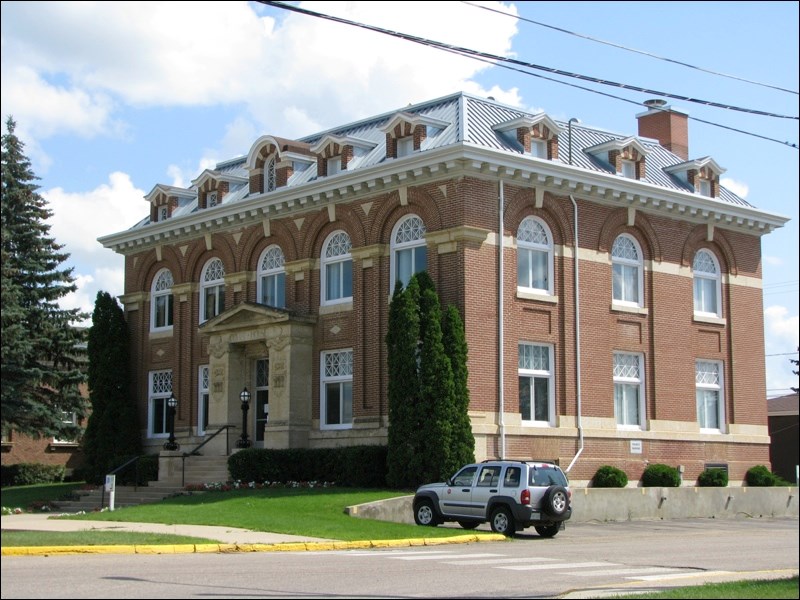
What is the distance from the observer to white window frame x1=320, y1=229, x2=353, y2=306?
117 ft

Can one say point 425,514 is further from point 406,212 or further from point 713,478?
point 713,478

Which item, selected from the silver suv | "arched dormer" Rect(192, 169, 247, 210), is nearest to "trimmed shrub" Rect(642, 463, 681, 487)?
the silver suv

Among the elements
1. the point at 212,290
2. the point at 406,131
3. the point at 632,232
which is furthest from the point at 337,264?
the point at 632,232

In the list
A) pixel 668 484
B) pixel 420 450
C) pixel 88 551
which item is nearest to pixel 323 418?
pixel 420 450

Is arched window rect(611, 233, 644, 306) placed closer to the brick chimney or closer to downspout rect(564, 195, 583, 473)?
downspout rect(564, 195, 583, 473)

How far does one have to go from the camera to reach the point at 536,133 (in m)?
34.7

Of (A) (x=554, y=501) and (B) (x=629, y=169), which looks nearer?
(A) (x=554, y=501)

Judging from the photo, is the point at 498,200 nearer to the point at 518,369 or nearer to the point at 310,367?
the point at 518,369

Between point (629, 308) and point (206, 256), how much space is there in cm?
1466

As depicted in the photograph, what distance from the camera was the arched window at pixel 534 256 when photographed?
33875 millimetres

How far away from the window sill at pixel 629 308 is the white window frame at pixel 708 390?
3235 millimetres

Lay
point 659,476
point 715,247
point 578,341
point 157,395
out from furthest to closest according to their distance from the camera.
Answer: point 157,395, point 715,247, point 659,476, point 578,341

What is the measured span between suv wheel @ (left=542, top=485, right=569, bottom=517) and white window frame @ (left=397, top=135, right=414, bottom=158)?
12566mm

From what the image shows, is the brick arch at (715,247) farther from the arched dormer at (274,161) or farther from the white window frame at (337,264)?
the arched dormer at (274,161)
